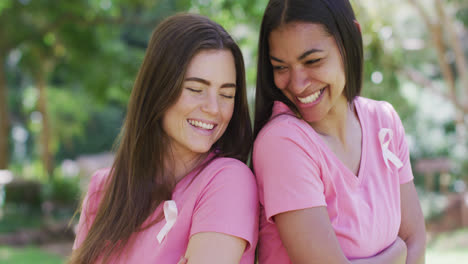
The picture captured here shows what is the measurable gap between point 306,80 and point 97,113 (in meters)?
20.2

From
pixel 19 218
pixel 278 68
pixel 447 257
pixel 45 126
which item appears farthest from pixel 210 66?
pixel 45 126

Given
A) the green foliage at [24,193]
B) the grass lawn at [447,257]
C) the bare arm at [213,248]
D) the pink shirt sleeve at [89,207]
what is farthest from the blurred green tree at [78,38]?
the bare arm at [213,248]

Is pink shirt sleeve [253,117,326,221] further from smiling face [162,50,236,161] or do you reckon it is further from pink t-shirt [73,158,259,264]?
smiling face [162,50,236,161]

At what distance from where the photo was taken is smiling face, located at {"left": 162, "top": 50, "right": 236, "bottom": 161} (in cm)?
188

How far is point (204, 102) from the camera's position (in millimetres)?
1886

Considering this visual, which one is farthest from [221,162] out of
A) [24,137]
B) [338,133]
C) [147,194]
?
[24,137]

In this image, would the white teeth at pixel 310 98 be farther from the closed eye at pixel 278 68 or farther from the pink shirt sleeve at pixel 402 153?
the pink shirt sleeve at pixel 402 153

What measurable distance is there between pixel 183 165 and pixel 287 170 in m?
0.53

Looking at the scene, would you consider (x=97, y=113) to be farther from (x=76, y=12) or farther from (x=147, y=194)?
(x=147, y=194)

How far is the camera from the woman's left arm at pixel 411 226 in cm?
202

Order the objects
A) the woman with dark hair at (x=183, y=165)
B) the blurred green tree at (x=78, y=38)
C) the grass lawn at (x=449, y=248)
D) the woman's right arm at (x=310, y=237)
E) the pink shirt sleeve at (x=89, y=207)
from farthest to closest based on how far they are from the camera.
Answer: the blurred green tree at (x=78, y=38), the grass lawn at (x=449, y=248), the pink shirt sleeve at (x=89, y=207), the woman with dark hair at (x=183, y=165), the woman's right arm at (x=310, y=237)

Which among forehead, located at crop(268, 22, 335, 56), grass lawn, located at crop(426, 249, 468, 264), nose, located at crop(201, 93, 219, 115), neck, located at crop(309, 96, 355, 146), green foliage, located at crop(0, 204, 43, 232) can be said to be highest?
forehead, located at crop(268, 22, 335, 56)

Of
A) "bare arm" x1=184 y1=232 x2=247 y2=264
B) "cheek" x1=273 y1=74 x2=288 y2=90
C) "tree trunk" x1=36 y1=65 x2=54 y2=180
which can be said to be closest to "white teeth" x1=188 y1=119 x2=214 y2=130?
"cheek" x1=273 y1=74 x2=288 y2=90

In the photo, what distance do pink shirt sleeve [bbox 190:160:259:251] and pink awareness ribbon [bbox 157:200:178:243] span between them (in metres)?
0.07
